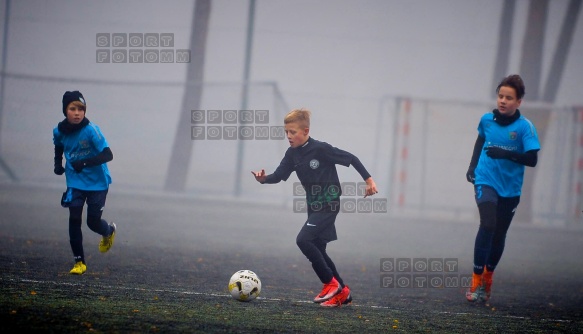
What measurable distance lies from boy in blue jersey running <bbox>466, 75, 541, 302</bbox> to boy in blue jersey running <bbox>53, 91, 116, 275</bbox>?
12.3 feet

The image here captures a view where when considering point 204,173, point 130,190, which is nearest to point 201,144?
point 204,173

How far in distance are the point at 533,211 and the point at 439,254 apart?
4.46 m

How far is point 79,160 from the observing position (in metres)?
7.89

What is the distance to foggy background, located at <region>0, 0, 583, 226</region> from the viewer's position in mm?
16812

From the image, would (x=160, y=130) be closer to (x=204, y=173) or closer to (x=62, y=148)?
(x=204, y=173)

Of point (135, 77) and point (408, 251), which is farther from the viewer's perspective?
point (135, 77)

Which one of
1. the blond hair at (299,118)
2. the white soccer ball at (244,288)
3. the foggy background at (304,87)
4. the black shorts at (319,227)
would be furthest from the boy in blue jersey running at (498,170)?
the foggy background at (304,87)

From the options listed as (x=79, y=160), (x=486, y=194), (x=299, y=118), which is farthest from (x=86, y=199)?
(x=486, y=194)

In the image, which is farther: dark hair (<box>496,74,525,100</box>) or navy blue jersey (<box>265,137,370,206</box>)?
dark hair (<box>496,74,525,100</box>)

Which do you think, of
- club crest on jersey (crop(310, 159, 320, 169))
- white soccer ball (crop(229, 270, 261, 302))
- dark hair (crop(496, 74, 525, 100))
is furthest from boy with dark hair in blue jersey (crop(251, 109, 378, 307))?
dark hair (crop(496, 74, 525, 100))

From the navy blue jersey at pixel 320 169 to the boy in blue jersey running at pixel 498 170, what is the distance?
57.3 inches

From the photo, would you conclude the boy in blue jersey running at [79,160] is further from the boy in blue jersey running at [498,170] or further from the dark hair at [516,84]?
the dark hair at [516,84]

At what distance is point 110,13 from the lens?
2403cm

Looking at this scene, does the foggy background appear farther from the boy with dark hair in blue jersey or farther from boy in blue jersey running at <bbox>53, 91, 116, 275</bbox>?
the boy with dark hair in blue jersey
